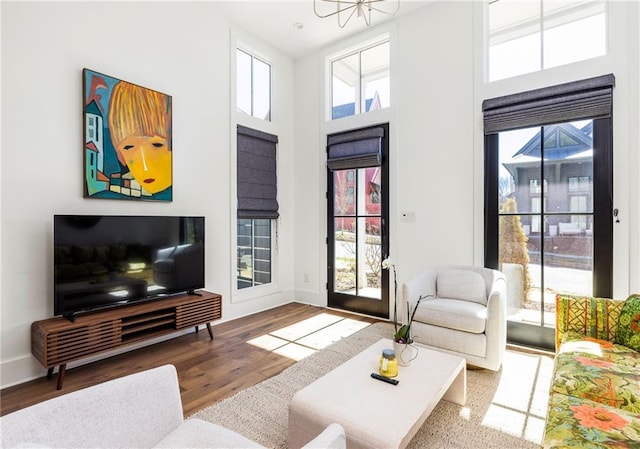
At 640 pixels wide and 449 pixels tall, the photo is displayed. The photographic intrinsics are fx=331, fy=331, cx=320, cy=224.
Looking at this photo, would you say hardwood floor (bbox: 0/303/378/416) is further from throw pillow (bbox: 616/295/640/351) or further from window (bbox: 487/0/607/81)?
window (bbox: 487/0/607/81)

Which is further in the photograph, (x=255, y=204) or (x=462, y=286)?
(x=255, y=204)

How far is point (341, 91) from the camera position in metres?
4.56

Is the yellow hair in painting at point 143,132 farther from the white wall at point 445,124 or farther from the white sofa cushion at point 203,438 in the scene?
the white sofa cushion at point 203,438

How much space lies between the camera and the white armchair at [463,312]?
8.23ft

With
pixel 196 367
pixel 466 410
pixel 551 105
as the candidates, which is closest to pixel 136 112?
pixel 196 367

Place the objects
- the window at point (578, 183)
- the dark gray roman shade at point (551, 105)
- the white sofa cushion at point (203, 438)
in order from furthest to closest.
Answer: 1. the window at point (578, 183)
2. the dark gray roman shade at point (551, 105)
3. the white sofa cushion at point (203, 438)

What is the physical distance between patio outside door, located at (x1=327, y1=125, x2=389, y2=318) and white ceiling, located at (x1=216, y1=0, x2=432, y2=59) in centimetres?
127

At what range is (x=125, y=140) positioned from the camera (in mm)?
2979

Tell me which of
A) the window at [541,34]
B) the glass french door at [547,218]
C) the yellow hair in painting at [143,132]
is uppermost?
the window at [541,34]

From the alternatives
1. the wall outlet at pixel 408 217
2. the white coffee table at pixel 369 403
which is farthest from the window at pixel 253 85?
the white coffee table at pixel 369 403

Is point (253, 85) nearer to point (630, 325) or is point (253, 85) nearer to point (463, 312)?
point (463, 312)

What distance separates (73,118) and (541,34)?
4.26 m

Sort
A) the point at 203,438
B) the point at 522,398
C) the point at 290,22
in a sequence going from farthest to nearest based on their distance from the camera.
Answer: the point at 290,22, the point at 522,398, the point at 203,438

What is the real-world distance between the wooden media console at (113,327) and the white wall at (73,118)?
13.3 inches
